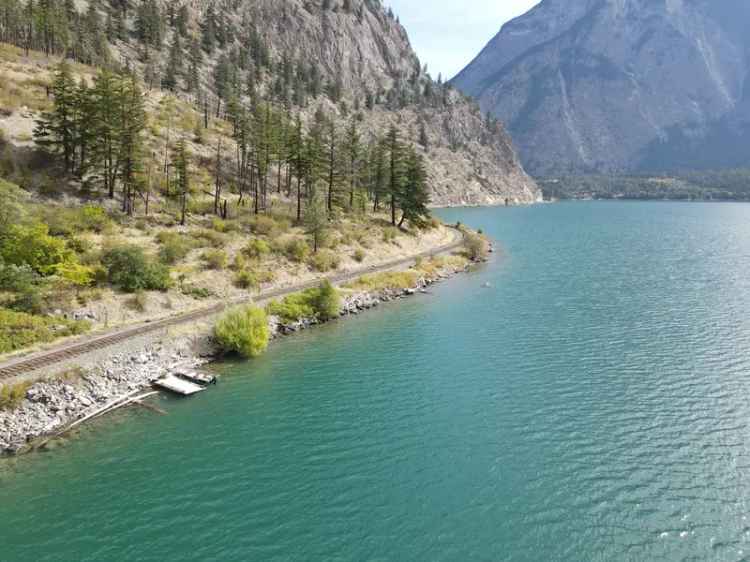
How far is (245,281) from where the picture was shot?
55812 millimetres

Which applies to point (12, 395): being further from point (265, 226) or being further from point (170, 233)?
point (265, 226)

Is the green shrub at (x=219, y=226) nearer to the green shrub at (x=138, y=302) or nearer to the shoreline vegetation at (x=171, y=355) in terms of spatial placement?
the shoreline vegetation at (x=171, y=355)

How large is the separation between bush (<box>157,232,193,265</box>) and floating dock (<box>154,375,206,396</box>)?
71.3 feet

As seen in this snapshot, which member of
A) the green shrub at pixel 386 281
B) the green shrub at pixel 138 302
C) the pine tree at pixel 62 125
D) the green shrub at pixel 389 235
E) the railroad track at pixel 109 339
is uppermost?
the pine tree at pixel 62 125

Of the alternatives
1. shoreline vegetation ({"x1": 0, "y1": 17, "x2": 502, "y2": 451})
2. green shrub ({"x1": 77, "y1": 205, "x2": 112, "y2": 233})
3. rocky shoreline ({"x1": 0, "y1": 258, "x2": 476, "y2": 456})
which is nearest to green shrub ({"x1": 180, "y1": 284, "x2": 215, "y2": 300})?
shoreline vegetation ({"x1": 0, "y1": 17, "x2": 502, "y2": 451})

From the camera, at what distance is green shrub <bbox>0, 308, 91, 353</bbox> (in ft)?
117

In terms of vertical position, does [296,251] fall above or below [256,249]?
below

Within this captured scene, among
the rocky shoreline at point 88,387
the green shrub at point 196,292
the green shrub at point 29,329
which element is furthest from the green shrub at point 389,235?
the green shrub at point 29,329

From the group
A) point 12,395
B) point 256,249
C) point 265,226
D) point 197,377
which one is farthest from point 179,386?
point 265,226

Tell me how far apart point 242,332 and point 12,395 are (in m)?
16.7

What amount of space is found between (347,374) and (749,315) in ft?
161

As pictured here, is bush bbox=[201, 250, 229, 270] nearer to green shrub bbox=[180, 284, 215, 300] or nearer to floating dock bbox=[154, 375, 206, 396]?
green shrub bbox=[180, 284, 215, 300]

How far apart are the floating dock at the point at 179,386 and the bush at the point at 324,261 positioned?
31261mm

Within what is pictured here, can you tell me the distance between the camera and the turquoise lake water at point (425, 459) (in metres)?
21.7
